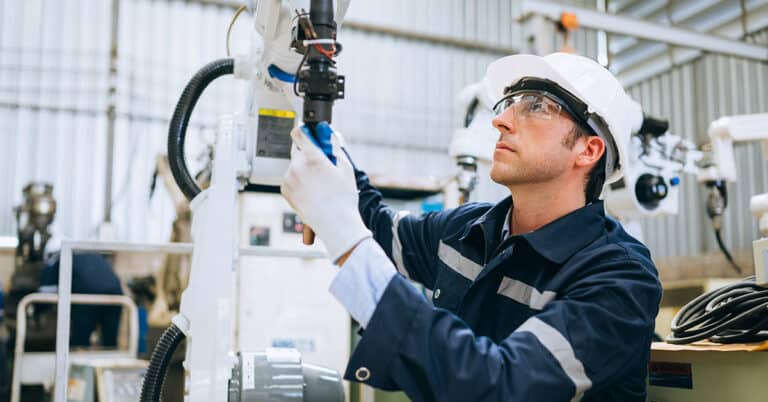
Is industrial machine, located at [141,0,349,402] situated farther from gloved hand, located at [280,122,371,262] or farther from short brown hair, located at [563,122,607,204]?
short brown hair, located at [563,122,607,204]

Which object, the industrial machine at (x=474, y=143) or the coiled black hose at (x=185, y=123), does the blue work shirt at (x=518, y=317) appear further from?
the industrial machine at (x=474, y=143)

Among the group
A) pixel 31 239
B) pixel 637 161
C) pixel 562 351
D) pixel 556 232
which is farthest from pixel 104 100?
pixel 562 351

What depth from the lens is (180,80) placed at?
6.14 metres

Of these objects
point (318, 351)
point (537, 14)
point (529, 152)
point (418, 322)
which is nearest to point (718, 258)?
point (537, 14)

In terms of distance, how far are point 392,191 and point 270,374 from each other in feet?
8.76

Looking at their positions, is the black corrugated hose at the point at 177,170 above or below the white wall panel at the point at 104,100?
below

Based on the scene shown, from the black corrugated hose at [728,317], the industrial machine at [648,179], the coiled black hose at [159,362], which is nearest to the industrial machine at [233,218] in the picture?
the coiled black hose at [159,362]

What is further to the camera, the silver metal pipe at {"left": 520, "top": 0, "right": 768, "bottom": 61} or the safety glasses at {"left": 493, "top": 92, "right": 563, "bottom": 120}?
the silver metal pipe at {"left": 520, "top": 0, "right": 768, "bottom": 61}

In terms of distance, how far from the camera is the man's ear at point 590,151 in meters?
1.74

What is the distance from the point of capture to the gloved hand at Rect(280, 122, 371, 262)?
117 cm

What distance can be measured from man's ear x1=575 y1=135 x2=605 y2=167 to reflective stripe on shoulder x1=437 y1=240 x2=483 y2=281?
35cm

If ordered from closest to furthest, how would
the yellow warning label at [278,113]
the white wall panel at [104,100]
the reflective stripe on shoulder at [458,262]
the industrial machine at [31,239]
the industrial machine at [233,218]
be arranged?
the industrial machine at [233,218], the reflective stripe on shoulder at [458,262], the yellow warning label at [278,113], the industrial machine at [31,239], the white wall panel at [104,100]

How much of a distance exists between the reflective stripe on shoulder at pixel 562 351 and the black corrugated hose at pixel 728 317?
598 mm

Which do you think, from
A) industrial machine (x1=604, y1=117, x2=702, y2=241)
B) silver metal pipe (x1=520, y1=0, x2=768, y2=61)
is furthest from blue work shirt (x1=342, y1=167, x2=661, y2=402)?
silver metal pipe (x1=520, y1=0, x2=768, y2=61)
